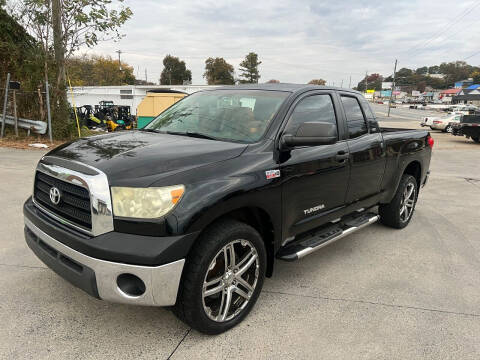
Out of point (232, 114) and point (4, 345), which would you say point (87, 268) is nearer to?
point (4, 345)

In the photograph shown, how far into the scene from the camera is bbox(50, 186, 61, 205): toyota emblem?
7.98 feet

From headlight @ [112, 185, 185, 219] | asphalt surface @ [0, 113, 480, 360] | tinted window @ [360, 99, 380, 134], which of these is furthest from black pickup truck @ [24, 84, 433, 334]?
tinted window @ [360, 99, 380, 134]

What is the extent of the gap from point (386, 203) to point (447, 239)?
936mm

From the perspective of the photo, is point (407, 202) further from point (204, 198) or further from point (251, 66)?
point (251, 66)

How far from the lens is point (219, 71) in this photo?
267ft

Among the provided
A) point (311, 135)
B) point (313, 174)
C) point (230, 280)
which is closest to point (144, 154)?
point (230, 280)

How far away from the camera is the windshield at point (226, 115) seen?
304 centimetres

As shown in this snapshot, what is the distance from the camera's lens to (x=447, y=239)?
4707 mm

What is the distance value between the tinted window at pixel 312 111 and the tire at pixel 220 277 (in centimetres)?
106

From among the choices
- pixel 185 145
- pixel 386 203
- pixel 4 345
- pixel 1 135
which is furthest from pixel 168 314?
pixel 1 135

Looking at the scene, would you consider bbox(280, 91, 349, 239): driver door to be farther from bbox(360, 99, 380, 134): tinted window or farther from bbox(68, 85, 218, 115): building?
bbox(68, 85, 218, 115): building

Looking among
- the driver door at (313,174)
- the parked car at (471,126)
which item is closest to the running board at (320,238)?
the driver door at (313,174)

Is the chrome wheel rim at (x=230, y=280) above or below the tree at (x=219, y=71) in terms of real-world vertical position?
below

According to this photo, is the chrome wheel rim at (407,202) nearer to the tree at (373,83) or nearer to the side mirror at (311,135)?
the side mirror at (311,135)
